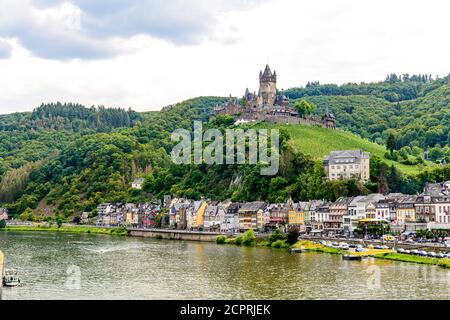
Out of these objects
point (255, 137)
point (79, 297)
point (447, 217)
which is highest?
→ point (255, 137)

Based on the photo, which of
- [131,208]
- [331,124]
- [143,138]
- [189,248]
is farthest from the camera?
[143,138]

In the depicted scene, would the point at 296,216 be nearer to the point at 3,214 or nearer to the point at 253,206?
the point at 253,206

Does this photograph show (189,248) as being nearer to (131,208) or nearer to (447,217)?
(447,217)

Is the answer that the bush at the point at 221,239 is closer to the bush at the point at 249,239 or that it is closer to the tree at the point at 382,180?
the bush at the point at 249,239

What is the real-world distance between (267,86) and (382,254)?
79642 mm

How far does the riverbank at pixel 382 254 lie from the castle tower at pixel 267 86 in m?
66.6

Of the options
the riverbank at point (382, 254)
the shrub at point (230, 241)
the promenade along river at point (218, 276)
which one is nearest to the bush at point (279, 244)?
the riverbank at point (382, 254)

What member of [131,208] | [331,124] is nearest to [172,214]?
[131,208]

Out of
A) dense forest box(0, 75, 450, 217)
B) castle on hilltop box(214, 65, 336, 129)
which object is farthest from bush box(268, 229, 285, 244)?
castle on hilltop box(214, 65, 336, 129)

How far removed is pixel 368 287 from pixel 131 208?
3018 inches

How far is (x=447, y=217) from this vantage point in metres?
63.8

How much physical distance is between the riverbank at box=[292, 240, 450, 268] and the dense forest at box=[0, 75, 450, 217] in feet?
61.6

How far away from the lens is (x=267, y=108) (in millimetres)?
121562

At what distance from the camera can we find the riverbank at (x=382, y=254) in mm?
47000
